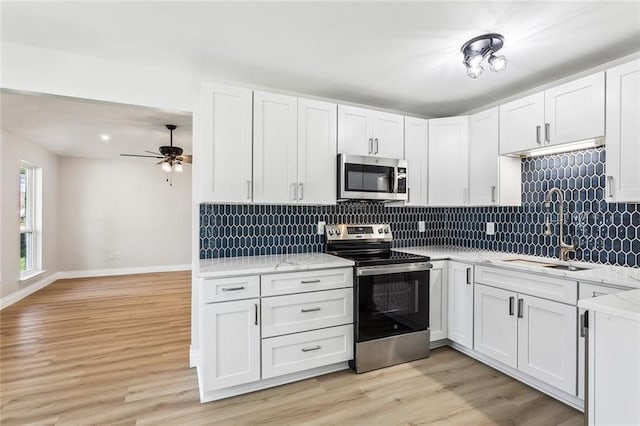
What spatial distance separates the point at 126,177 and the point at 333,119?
5.78 m

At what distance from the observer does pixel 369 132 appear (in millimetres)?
3055

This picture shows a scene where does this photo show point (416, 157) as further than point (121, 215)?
No

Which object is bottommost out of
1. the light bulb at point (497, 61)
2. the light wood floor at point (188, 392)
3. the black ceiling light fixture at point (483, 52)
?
the light wood floor at point (188, 392)

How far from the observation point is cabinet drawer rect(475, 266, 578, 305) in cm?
212

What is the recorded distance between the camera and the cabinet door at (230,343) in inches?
86.4

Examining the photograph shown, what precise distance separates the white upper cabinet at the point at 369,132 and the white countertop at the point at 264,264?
1.01 m

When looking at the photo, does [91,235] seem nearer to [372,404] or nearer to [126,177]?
[126,177]

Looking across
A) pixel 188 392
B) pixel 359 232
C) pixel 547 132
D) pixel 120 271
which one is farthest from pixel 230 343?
pixel 120 271

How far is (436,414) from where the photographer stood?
2.08m

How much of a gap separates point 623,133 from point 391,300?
6.39 ft

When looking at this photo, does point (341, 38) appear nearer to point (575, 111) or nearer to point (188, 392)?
point (575, 111)

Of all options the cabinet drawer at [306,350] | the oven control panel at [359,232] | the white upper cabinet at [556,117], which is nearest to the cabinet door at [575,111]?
the white upper cabinet at [556,117]

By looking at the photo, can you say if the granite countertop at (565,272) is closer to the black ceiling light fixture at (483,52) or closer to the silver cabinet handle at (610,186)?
the silver cabinet handle at (610,186)

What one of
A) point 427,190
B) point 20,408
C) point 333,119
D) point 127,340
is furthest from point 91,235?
point 427,190
